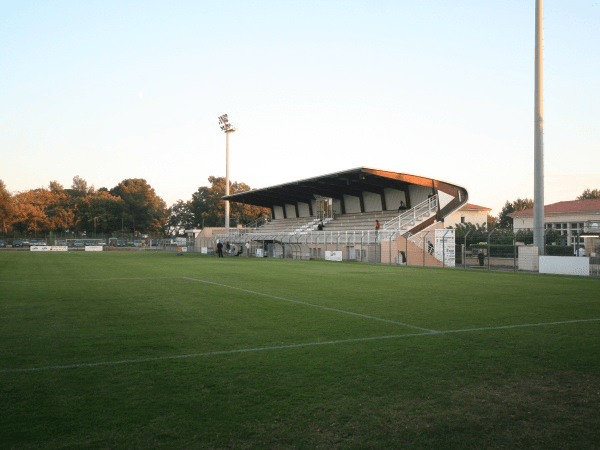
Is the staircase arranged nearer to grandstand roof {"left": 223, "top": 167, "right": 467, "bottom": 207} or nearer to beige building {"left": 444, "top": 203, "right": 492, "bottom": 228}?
grandstand roof {"left": 223, "top": 167, "right": 467, "bottom": 207}

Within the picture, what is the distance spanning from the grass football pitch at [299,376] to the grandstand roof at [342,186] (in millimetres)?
30788

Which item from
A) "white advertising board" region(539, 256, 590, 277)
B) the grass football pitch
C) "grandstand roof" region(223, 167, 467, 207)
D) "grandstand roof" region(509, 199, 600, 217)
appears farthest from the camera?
"grandstand roof" region(509, 199, 600, 217)

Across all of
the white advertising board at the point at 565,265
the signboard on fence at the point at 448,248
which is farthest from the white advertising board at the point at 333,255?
the white advertising board at the point at 565,265

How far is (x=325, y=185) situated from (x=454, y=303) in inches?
1532

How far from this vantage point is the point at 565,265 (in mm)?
25750

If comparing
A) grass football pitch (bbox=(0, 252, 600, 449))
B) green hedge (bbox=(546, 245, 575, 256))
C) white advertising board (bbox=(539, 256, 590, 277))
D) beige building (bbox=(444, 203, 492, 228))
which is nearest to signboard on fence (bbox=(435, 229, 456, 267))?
white advertising board (bbox=(539, 256, 590, 277))

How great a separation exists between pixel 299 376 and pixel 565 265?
23.7 meters

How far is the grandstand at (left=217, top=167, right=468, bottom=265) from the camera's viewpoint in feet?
130

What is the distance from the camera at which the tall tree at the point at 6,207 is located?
9044 cm

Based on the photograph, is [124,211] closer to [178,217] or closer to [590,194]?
[178,217]

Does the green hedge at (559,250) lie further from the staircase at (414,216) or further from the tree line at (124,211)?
the tree line at (124,211)

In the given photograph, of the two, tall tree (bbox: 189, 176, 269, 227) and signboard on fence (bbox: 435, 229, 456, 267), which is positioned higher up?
tall tree (bbox: 189, 176, 269, 227)

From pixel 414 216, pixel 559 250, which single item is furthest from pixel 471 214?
pixel 559 250

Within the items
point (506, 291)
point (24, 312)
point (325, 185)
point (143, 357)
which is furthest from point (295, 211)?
point (143, 357)
